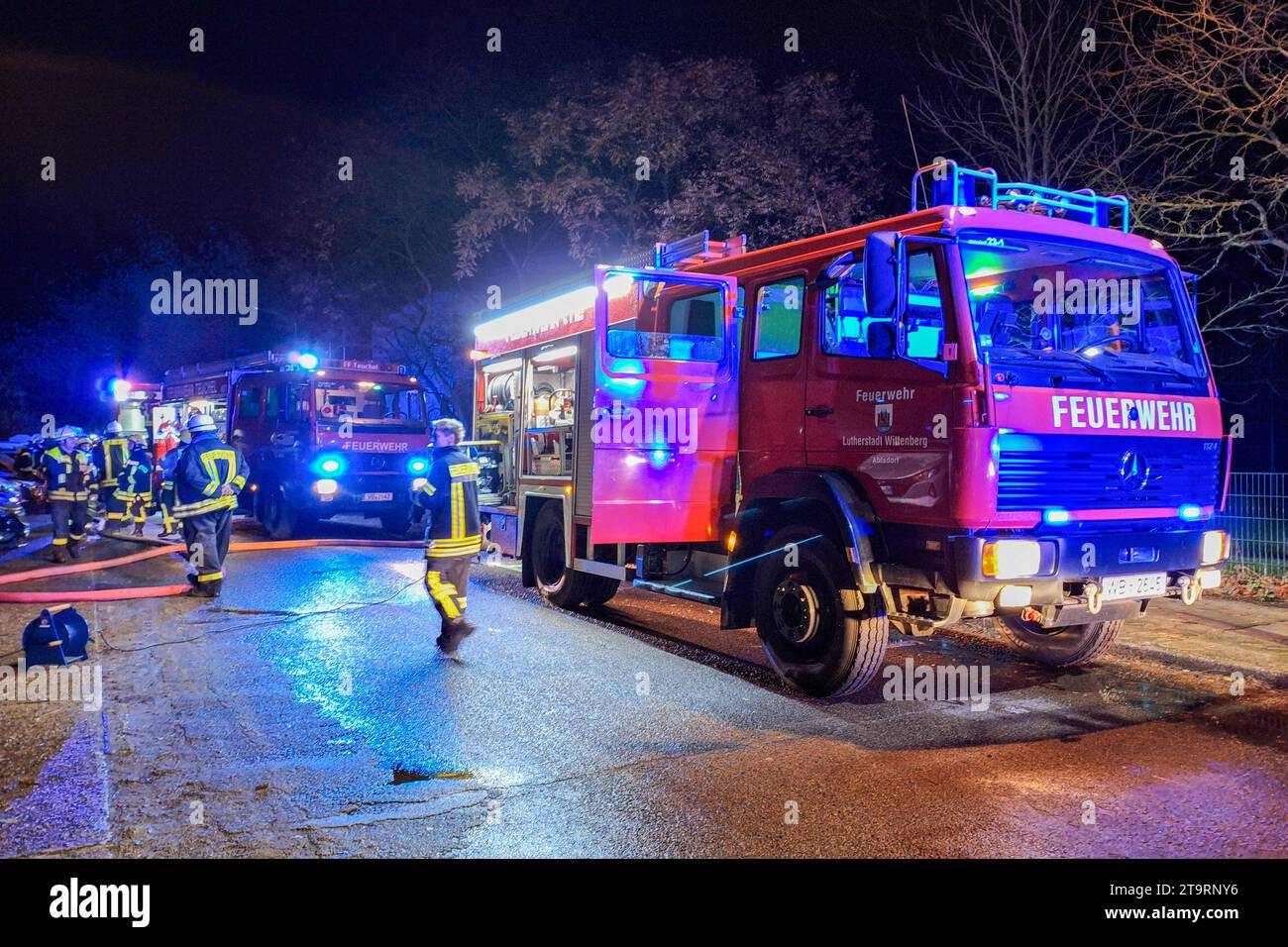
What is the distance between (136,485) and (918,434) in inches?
540

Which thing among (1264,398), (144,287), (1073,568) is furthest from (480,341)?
(144,287)

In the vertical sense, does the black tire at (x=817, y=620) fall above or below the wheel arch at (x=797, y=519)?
below

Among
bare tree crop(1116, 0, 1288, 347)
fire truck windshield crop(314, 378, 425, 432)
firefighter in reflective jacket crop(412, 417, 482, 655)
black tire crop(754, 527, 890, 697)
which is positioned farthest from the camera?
fire truck windshield crop(314, 378, 425, 432)

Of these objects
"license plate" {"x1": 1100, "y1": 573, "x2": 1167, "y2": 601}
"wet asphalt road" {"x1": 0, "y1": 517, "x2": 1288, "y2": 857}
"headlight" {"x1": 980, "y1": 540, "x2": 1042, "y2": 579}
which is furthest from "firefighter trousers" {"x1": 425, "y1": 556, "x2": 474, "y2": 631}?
"license plate" {"x1": 1100, "y1": 573, "x2": 1167, "y2": 601}

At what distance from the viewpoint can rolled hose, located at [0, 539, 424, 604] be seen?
951 centimetres

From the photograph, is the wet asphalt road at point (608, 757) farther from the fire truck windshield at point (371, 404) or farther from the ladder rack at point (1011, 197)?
the fire truck windshield at point (371, 404)

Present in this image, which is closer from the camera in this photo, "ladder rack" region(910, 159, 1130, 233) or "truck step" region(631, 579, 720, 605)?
"ladder rack" region(910, 159, 1130, 233)

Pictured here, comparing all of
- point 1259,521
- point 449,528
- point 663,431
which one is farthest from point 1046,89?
point 449,528

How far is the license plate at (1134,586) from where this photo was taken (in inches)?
216

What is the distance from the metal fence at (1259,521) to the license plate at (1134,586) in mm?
5153

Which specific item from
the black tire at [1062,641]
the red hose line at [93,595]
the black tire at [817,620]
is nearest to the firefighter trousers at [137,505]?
the red hose line at [93,595]

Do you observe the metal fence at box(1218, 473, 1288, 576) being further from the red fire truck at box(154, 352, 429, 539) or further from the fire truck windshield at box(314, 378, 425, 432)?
the fire truck windshield at box(314, 378, 425, 432)

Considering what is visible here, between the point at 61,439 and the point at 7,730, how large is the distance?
9.16 m

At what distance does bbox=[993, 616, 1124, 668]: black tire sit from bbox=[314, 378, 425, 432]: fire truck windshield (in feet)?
35.2
